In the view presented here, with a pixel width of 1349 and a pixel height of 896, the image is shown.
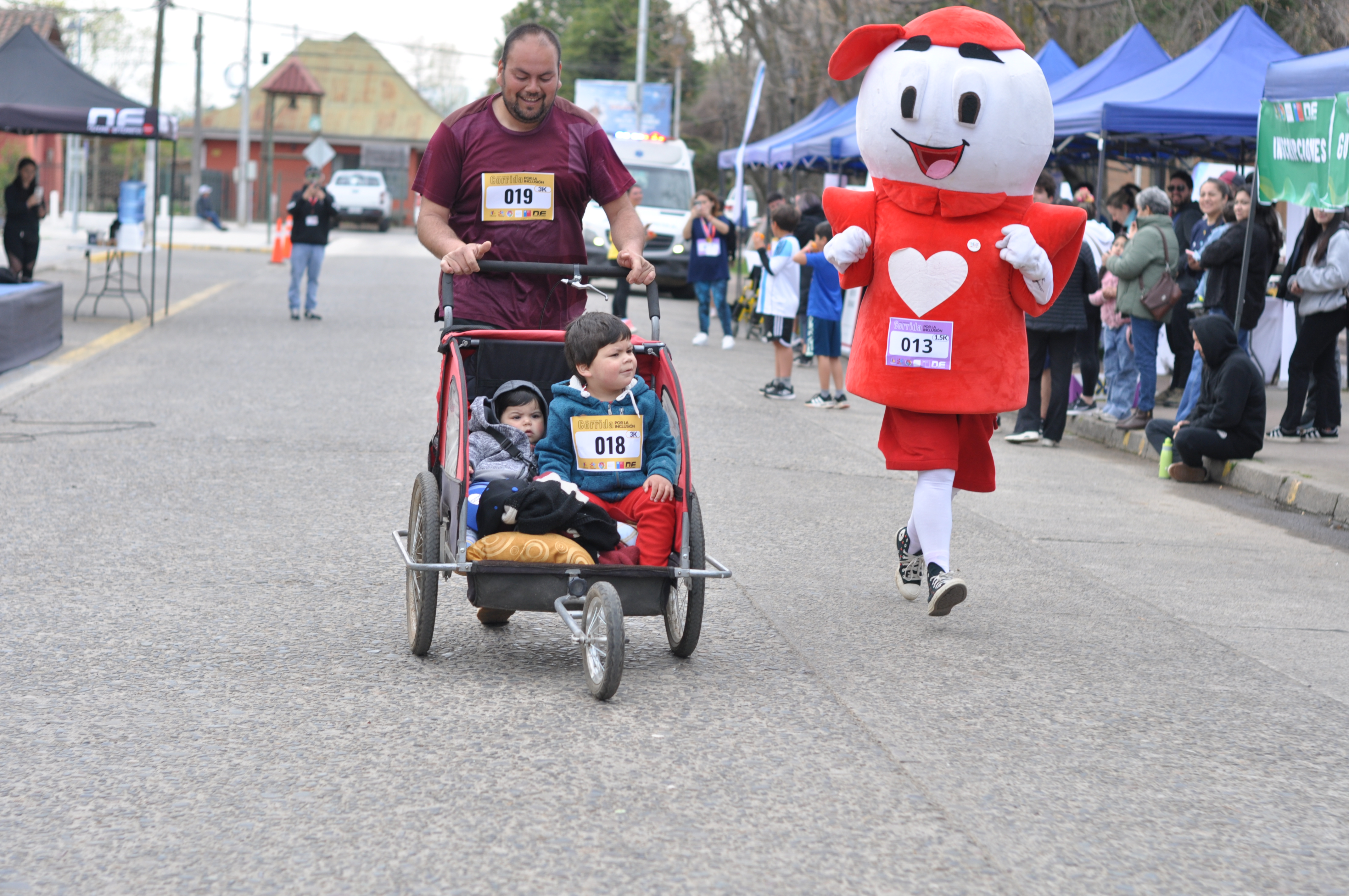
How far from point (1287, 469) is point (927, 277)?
17.2 ft

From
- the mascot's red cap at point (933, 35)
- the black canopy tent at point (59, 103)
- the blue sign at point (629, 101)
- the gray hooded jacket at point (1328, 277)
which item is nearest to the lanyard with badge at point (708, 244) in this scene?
the black canopy tent at point (59, 103)

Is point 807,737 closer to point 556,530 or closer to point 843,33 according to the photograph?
point 556,530

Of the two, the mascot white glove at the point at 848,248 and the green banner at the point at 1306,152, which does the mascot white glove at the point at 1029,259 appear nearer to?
the mascot white glove at the point at 848,248

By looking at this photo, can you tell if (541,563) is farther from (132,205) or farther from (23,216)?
(23,216)

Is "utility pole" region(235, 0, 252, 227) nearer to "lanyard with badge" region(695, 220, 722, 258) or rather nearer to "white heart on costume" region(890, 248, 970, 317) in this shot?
"lanyard with badge" region(695, 220, 722, 258)

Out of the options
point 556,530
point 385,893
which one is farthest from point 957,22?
point 385,893

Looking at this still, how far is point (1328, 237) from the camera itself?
10883mm

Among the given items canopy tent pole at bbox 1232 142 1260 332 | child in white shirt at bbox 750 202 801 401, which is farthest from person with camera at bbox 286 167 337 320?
canopy tent pole at bbox 1232 142 1260 332

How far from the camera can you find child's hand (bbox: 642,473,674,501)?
466 centimetres

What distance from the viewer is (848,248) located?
5.57 meters

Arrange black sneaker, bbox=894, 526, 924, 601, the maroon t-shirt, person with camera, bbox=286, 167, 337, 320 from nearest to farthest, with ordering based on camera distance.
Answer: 1. the maroon t-shirt
2. black sneaker, bbox=894, 526, 924, 601
3. person with camera, bbox=286, 167, 337, 320

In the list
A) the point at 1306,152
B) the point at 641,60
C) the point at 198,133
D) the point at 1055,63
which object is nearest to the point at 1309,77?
the point at 1306,152

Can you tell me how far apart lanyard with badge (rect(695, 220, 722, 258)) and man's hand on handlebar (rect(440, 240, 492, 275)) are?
13.6 metres

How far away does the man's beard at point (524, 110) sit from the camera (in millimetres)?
5215
